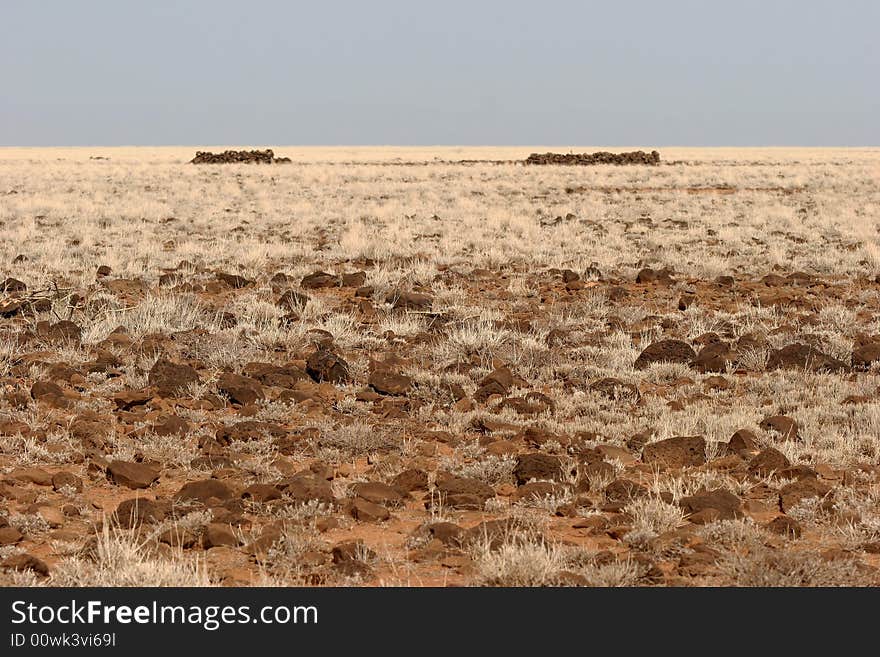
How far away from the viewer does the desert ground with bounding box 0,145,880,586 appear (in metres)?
4.54

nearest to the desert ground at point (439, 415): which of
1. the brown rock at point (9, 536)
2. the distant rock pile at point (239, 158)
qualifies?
the brown rock at point (9, 536)

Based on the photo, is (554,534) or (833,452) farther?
(833,452)

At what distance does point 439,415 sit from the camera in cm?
695

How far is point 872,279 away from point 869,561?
31.2 ft

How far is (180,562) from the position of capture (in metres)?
4.38

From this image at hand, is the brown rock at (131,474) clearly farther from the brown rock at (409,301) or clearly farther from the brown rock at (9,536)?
the brown rock at (409,301)

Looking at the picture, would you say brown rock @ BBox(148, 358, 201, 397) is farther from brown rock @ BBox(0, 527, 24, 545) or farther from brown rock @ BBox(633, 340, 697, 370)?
brown rock @ BBox(633, 340, 697, 370)

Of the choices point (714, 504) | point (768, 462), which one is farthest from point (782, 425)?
point (714, 504)

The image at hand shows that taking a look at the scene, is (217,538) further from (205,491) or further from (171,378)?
(171,378)

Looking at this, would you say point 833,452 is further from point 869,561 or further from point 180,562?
point 180,562

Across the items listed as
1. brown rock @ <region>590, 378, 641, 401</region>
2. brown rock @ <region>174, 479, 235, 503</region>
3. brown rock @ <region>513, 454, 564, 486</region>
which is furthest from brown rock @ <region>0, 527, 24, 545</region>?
brown rock @ <region>590, 378, 641, 401</region>

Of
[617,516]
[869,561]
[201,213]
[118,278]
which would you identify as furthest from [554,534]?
[201,213]

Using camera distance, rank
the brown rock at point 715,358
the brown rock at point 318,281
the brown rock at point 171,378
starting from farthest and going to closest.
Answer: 1. the brown rock at point 318,281
2. the brown rock at point 715,358
3. the brown rock at point 171,378

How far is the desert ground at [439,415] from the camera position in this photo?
454cm
